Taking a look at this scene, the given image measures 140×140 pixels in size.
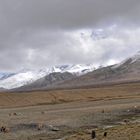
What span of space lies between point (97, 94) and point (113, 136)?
4662 inches

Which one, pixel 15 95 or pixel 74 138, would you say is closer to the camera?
pixel 74 138

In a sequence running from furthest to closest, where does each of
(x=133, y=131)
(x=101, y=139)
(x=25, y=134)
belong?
(x=25, y=134)
(x=133, y=131)
(x=101, y=139)

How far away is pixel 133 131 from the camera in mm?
31719

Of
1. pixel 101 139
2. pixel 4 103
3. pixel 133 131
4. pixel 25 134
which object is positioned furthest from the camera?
pixel 4 103

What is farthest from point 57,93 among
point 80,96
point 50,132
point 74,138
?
point 74,138

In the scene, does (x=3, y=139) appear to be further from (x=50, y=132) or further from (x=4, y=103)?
(x=4, y=103)

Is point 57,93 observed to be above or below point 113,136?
above

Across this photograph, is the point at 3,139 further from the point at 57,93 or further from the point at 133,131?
the point at 57,93

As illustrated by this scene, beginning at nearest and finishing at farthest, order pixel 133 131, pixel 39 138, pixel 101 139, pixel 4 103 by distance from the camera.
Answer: pixel 101 139, pixel 133 131, pixel 39 138, pixel 4 103

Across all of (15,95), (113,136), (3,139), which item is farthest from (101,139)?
(15,95)

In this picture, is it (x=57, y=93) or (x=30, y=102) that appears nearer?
(x=30, y=102)

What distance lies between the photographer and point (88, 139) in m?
30.5

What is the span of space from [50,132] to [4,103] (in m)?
77.5

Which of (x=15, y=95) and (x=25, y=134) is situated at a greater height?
(x=15, y=95)
